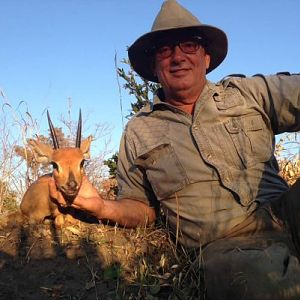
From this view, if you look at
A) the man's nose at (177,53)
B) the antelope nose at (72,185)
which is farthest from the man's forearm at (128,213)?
the man's nose at (177,53)

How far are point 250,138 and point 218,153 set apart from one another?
13.9 inches

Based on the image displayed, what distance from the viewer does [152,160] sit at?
447 centimetres

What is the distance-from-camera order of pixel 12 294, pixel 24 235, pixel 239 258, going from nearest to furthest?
pixel 239 258
pixel 12 294
pixel 24 235

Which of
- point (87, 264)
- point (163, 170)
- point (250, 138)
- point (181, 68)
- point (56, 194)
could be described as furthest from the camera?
point (56, 194)

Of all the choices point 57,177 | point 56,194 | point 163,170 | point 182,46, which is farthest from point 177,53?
point 56,194

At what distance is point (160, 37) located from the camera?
473 cm

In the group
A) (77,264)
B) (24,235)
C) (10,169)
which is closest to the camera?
(77,264)

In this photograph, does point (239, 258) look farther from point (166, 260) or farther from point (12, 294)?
point (12, 294)

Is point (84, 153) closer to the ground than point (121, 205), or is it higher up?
higher up

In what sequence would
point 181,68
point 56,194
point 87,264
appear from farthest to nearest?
point 56,194
point 181,68
point 87,264

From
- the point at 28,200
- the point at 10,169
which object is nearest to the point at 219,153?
the point at 28,200

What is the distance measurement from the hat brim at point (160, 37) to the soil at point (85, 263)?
5.96 feet

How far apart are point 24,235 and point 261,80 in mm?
2794

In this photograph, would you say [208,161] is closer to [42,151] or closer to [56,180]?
[56,180]
